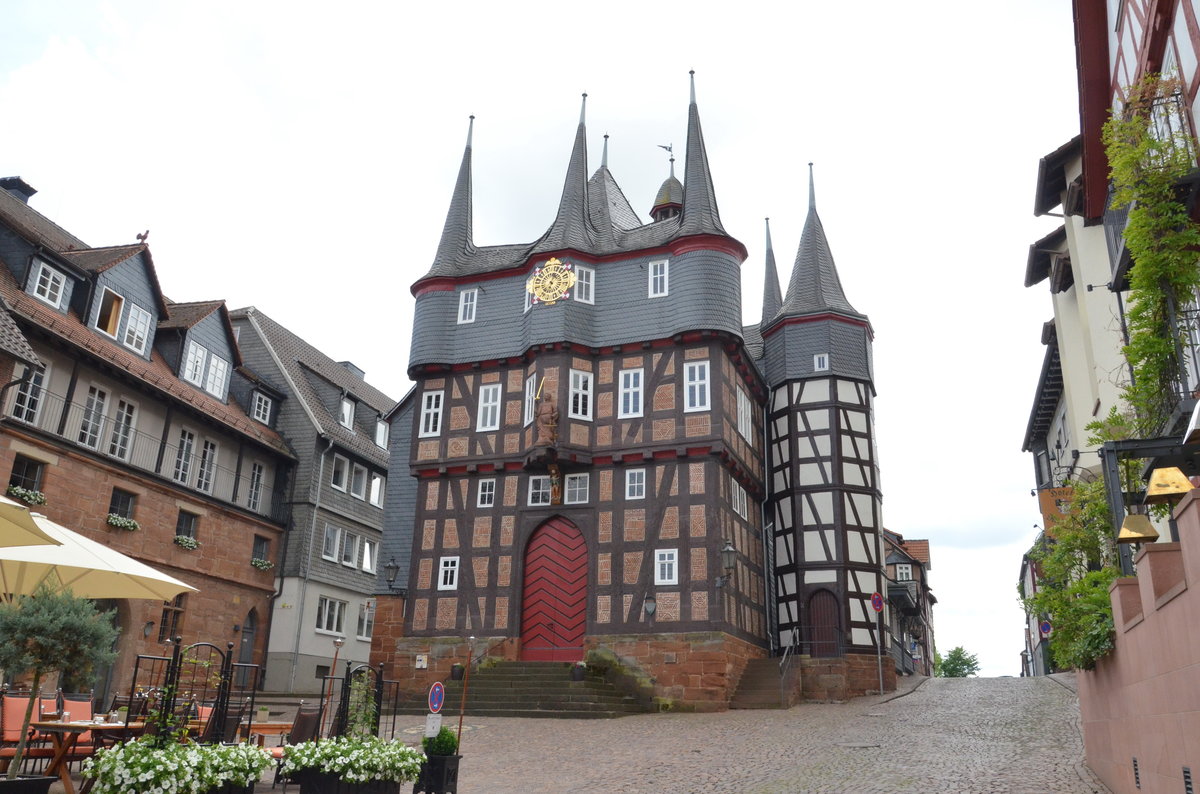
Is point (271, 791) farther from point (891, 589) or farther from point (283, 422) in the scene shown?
point (891, 589)

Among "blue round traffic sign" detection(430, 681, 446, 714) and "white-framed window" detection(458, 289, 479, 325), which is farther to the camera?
"white-framed window" detection(458, 289, 479, 325)

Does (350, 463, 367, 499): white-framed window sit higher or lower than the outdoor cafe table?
higher

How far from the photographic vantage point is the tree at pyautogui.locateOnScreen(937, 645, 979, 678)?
92125mm

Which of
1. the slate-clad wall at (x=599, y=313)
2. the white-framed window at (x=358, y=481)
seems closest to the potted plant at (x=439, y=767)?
the slate-clad wall at (x=599, y=313)

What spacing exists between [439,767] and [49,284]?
21.0m

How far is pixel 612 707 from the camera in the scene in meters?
23.9

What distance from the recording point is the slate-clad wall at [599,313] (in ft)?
96.2

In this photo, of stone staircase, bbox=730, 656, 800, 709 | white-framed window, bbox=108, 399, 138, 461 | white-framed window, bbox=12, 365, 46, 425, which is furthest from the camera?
white-framed window, bbox=108, 399, 138, 461

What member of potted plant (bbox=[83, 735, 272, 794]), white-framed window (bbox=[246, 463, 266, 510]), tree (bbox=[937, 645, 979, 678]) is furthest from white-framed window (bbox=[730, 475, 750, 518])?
tree (bbox=[937, 645, 979, 678])

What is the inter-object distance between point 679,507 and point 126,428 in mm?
15725

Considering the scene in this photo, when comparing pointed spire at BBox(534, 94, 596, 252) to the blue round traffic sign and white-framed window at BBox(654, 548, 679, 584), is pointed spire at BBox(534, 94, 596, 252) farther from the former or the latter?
the blue round traffic sign

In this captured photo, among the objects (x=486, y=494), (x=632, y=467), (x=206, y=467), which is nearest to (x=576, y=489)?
(x=632, y=467)

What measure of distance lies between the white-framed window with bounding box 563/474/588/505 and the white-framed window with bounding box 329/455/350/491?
1186 centimetres

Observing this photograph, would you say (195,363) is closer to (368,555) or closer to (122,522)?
(122,522)
